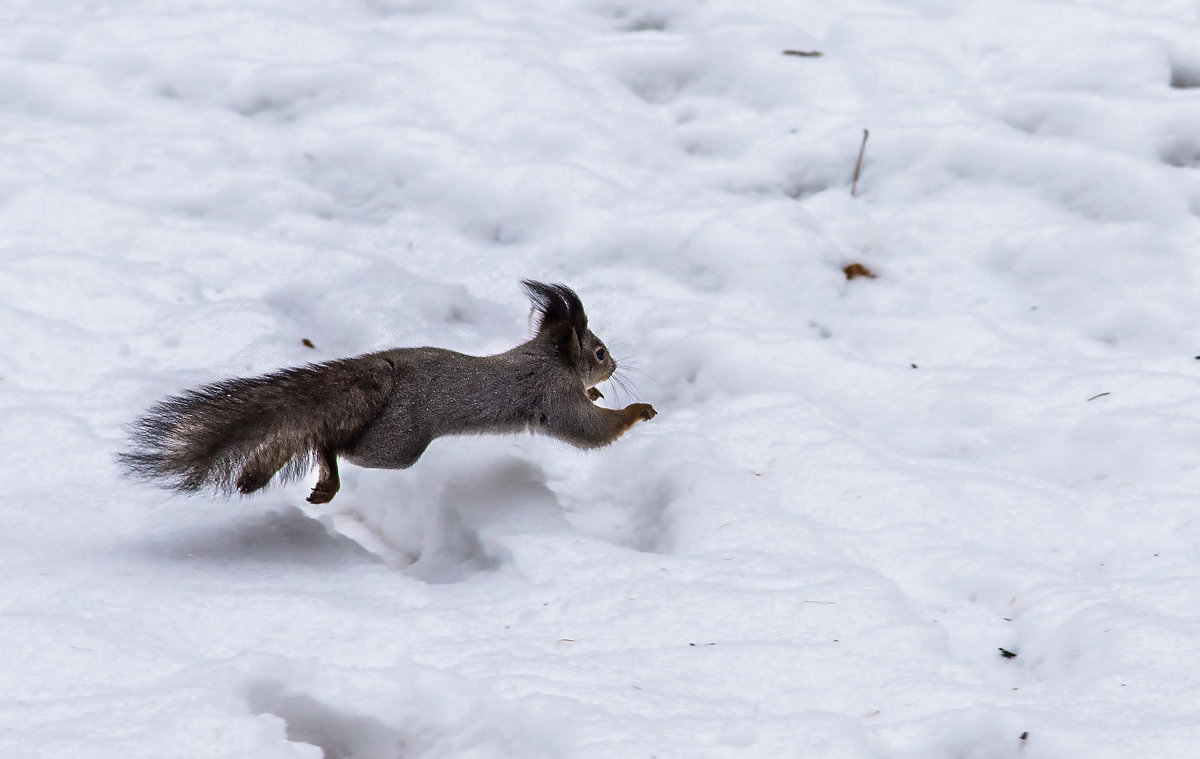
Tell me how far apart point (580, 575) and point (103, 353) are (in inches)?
76.3

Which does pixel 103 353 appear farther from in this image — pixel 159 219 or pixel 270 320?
pixel 159 219

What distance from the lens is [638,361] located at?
3893mm

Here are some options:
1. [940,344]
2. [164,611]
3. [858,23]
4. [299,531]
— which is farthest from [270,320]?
[858,23]

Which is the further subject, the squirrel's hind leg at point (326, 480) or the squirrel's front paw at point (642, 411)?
the squirrel's front paw at point (642, 411)

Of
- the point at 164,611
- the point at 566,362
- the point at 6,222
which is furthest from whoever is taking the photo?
the point at 6,222

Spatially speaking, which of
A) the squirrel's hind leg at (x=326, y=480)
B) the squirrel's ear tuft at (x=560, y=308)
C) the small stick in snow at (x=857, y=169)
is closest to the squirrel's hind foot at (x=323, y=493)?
the squirrel's hind leg at (x=326, y=480)

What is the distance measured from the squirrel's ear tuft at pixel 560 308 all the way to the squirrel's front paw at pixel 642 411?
302mm

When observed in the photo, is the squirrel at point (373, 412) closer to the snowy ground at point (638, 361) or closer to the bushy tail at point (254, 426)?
the bushy tail at point (254, 426)

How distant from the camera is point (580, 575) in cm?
270

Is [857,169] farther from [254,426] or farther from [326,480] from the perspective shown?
[254,426]

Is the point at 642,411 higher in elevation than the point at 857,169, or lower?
lower

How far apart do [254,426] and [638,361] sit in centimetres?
160

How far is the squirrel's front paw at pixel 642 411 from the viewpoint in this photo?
11.4 ft

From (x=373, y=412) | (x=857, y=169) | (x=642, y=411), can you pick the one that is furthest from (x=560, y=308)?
(x=857, y=169)
